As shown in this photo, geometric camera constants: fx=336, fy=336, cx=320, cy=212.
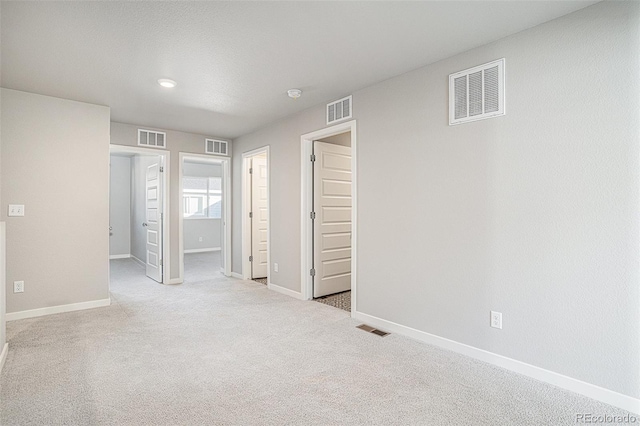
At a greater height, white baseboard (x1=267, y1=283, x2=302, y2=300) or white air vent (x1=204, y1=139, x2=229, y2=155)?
white air vent (x1=204, y1=139, x2=229, y2=155)

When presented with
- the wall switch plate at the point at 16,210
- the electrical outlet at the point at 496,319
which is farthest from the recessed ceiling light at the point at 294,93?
the wall switch plate at the point at 16,210

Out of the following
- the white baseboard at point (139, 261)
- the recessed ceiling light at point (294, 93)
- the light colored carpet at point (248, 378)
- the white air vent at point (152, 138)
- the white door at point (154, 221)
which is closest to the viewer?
the light colored carpet at point (248, 378)

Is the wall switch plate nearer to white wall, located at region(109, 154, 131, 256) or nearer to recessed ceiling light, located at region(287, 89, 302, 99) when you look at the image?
recessed ceiling light, located at region(287, 89, 302, 99)

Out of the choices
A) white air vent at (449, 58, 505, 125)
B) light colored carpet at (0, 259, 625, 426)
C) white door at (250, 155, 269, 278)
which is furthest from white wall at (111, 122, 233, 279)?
white air vent at (449, 58, 505, 125)

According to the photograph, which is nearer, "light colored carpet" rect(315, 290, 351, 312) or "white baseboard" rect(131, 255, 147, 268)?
"light colored carpet" rect(315, 290, 351, 312)

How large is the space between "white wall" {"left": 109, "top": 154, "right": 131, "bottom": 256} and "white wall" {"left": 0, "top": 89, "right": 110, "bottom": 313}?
16.0 ft

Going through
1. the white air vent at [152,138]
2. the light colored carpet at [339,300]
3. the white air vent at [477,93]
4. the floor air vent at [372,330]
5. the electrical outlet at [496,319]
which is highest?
the white air vent at [152,138]

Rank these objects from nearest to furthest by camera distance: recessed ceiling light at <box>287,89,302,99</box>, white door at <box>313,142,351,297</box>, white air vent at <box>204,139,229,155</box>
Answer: recessed ceiling light at <box>287,89,302,99</box>, white door at <box>313,142,351,297</box>, white air vent at <box>204,139,229,155</box>

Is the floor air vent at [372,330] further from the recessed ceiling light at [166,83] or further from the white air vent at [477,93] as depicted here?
the recessed ceiling light at [166,83]

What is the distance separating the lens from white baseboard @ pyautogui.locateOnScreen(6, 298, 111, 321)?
3600 millimetres

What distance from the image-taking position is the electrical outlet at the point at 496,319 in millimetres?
2500

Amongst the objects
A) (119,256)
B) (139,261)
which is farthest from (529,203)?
(119,256)

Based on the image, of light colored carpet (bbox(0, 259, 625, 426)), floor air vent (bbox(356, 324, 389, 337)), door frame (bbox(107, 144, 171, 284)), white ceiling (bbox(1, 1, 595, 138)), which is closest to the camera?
light colored carpet (bbox(0, 259, 625, 426))

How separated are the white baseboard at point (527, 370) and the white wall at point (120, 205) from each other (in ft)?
25.2
